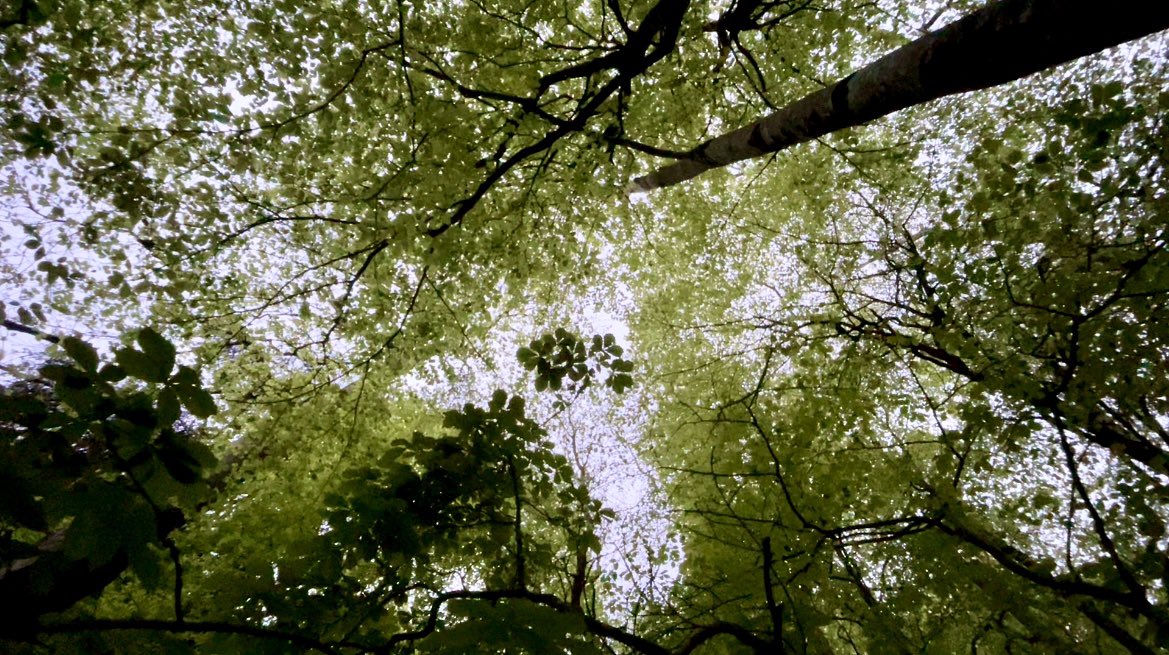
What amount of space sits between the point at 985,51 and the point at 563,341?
259 cm

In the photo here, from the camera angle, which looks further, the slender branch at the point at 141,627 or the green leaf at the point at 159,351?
the slender branch at the point at 141,627

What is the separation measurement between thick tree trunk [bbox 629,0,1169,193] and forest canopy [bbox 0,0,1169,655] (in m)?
0.02

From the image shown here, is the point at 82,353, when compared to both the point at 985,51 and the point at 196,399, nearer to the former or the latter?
the point at 196,399

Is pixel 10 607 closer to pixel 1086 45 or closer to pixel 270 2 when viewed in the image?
pixel 1086 45

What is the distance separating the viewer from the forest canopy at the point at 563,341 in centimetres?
205

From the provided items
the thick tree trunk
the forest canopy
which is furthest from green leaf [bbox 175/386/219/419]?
the thick tree trunk

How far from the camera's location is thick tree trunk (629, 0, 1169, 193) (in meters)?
2.06

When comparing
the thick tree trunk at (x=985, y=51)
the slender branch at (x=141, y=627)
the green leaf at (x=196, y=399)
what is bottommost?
the slender branch at (x=141, y=627)

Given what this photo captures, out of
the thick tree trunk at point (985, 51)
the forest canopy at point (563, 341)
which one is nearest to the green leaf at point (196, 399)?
the forest canopy at point (563, 341)

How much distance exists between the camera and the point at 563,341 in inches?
121

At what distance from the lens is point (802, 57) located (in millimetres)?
6523

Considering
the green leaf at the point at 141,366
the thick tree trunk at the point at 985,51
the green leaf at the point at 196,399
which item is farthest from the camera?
the thick tree trunk at the point at 985,51

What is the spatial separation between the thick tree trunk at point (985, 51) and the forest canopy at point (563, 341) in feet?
0.06

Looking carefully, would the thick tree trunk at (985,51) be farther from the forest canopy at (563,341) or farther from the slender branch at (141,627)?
the slender branch at (141,627)
